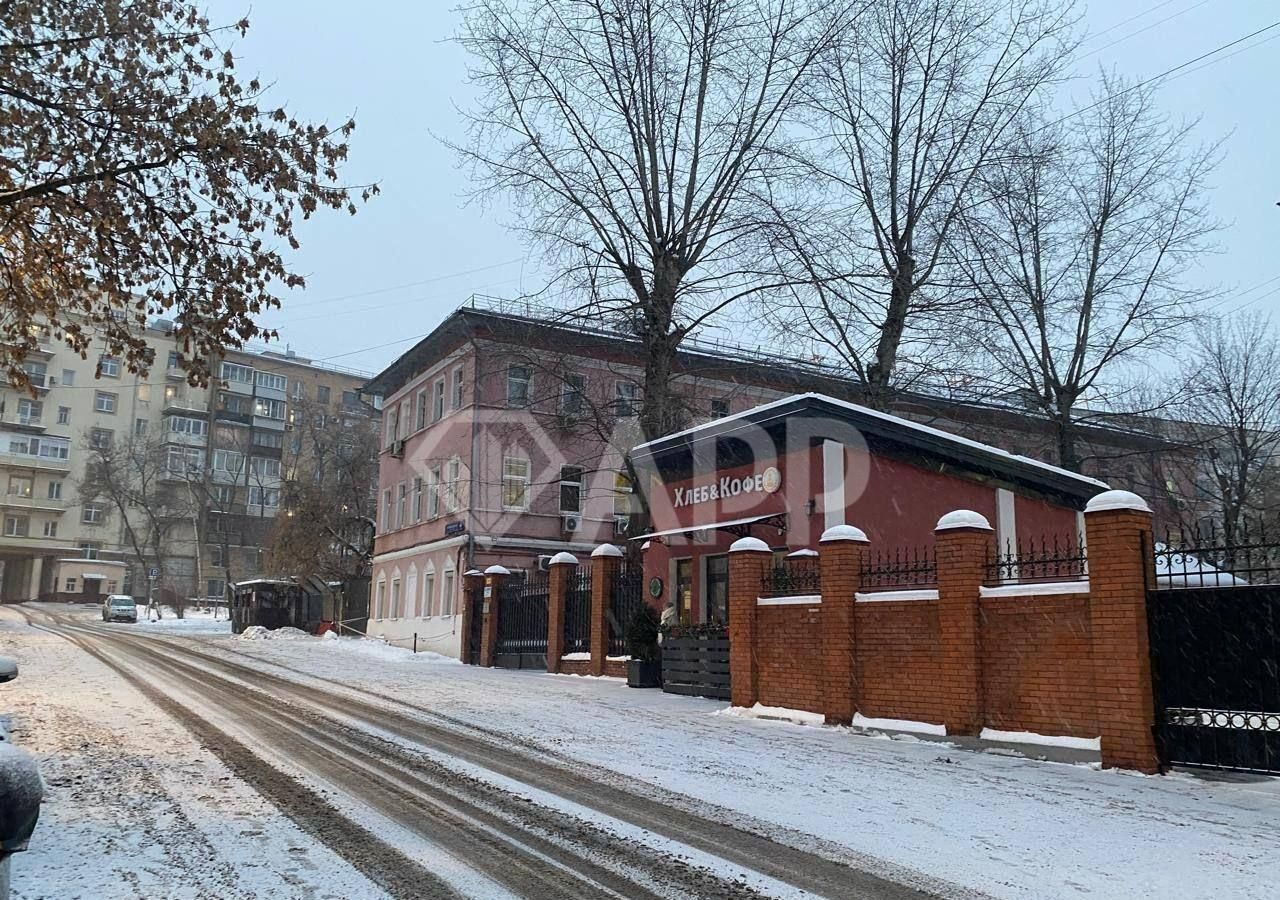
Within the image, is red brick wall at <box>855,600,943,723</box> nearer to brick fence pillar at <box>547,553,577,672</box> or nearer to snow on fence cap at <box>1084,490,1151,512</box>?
snow on fence cap at <box>1084,490,1151,512</box>

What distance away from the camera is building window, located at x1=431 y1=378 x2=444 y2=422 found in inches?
1379

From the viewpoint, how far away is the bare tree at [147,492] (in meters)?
64.7

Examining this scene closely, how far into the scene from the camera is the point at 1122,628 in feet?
30.2

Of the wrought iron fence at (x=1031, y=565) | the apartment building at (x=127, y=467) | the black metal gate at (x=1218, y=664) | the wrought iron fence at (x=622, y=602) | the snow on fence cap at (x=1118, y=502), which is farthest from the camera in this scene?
the apartment building at (x=127, y=467)

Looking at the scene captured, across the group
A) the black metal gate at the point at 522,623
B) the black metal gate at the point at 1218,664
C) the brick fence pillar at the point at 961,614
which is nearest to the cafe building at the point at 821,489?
the brick fence pillar at the point at 961,614

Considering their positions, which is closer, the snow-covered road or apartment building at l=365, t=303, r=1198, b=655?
the snow-covered road

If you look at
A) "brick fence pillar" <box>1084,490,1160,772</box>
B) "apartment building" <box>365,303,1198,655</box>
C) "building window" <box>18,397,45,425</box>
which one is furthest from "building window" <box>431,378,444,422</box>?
"building window" <box>18,397,45,425</box>

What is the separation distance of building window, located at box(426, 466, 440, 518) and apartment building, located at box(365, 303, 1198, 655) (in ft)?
0.29

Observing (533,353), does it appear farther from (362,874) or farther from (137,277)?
(362,874)

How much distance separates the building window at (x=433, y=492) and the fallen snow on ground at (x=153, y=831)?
24.3 metres

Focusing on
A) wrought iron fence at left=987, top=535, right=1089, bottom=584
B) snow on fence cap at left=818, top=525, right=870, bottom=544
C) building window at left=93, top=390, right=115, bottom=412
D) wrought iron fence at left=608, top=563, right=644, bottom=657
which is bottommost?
wrought iron fence at left=608, top=563, right=644, bottom=657

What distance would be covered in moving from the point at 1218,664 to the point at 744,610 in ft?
21.0

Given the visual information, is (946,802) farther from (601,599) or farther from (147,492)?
(147,492)

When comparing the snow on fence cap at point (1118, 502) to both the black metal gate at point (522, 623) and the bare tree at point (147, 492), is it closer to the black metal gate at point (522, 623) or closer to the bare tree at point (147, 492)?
the black metal gate at point (522, 623)
